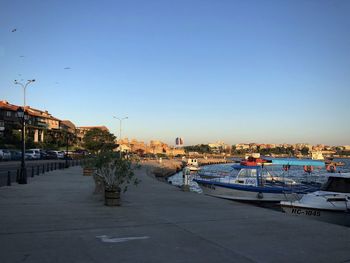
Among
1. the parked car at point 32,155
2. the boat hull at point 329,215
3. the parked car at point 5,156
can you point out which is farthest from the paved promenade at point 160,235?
the parked car at point 32,155

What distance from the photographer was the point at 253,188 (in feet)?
75.9

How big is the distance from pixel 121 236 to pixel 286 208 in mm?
9781

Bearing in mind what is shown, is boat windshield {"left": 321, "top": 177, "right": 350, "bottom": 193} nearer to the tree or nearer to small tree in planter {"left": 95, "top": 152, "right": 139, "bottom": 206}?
small tree in planter {"left": 95, "top": 152, "right": 139, "bottom": 206}

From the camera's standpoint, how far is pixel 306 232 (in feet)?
31.1

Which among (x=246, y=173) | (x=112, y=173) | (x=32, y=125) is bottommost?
(x=246, y=173)

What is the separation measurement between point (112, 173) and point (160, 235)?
614cm

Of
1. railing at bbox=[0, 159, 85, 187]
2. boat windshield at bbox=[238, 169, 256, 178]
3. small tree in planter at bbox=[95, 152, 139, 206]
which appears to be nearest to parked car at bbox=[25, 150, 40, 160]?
railing at bbox=[0, 159, 85, 187]

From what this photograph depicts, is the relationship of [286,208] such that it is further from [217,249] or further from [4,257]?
[4,257]

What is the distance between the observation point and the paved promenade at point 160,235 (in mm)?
7062

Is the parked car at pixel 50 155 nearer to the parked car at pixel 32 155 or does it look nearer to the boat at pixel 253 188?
the parked car at pixel 32 155

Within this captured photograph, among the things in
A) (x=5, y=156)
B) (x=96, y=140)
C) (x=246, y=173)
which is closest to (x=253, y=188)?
(x=246, y=173)

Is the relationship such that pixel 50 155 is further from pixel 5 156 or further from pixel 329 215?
pixel 329 215

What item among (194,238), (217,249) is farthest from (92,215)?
(217,249)

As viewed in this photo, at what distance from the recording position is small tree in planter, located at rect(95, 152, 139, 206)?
44.7 feet
